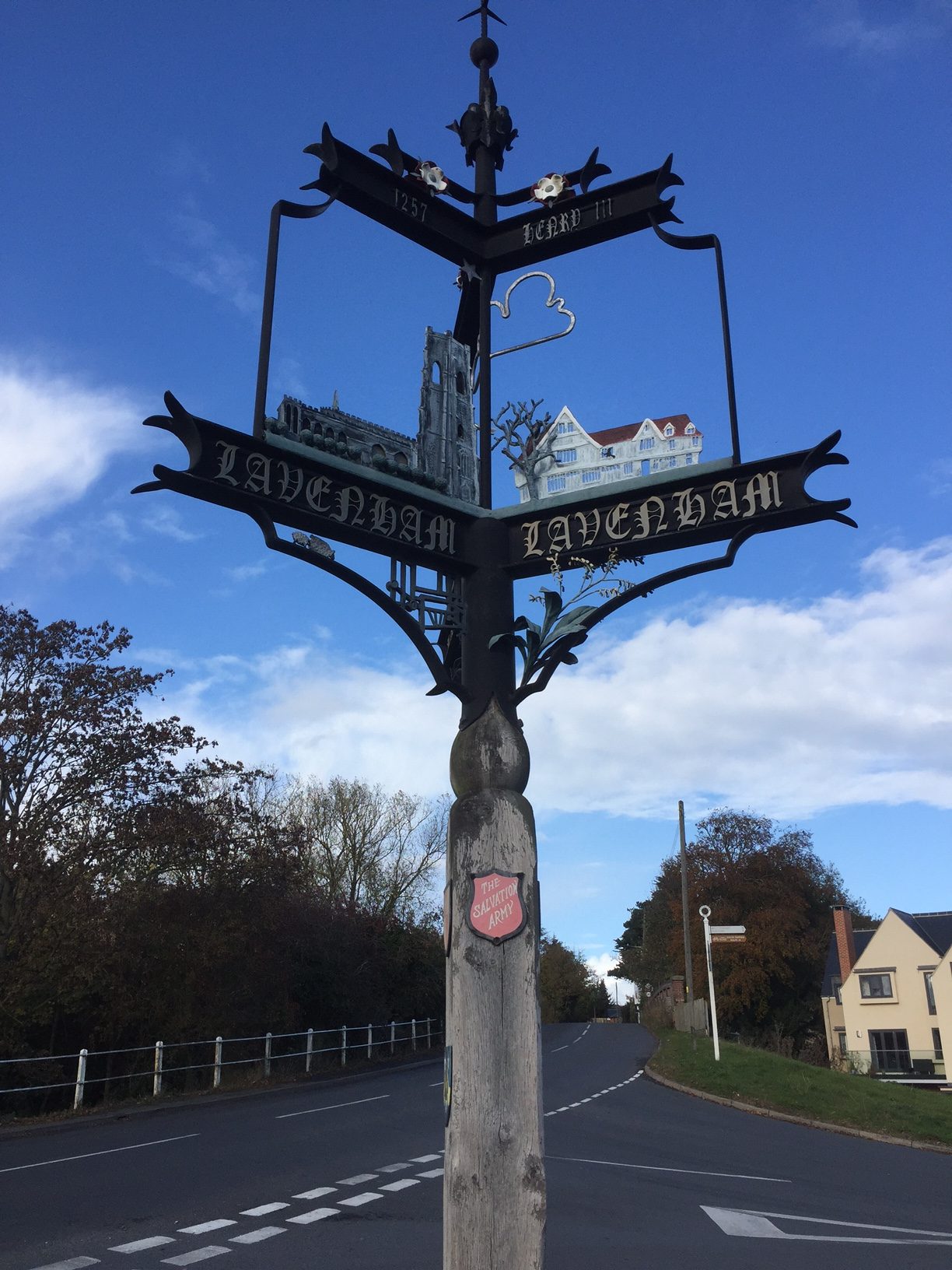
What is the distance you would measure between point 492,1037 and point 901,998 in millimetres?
45324

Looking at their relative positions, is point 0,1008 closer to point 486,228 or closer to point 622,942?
point 486,228

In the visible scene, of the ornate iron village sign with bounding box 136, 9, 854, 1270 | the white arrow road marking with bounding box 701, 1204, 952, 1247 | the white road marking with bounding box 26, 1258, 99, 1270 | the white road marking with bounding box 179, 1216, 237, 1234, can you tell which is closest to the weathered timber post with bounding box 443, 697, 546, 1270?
the ornate iron village sign with bounding box 136, 9, 854, 1270

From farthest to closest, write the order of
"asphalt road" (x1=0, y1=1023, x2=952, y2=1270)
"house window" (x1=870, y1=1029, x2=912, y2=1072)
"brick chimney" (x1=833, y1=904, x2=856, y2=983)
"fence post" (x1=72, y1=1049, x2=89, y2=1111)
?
1. "brick chimney" (x1=833, y1=904, x2=856, y2=983)
2. "house window" (x1=870, y1=1029, x2=912, y2=1072)
3. "fence post" (x1=72, y1=1049, x2=89, y2=1111)
4. "asphalt road" (x1=0, y1=1023, x2=952, y2=1270)

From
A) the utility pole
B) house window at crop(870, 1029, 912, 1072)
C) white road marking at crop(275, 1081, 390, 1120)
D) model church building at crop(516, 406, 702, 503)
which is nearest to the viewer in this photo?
model church building at crop(516, 406, 702, 503)

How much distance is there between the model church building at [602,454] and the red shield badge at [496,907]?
1999 mm

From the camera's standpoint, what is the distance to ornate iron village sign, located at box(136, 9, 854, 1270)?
150 inches

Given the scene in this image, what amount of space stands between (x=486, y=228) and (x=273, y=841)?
1928 centimetres

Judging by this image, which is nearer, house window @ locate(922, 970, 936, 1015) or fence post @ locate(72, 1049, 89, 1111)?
fence post @ locate(72, 1049, 89, 1111)

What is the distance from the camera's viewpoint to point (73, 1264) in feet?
20.9

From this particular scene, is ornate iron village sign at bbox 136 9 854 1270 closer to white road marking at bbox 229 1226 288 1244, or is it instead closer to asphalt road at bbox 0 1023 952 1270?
asphalt road at bbox 0 1023 952 1270

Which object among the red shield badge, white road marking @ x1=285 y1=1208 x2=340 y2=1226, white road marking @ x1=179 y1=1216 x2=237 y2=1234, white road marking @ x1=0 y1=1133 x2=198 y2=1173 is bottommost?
white road marking @ x1=0 y1=1133 x2=198 y2=1173

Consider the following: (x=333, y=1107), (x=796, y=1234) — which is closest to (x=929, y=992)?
(x=333, y=1107)

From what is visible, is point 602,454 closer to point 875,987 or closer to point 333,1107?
point 333,1107

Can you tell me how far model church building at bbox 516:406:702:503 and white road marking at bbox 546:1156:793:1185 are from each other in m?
8.57
